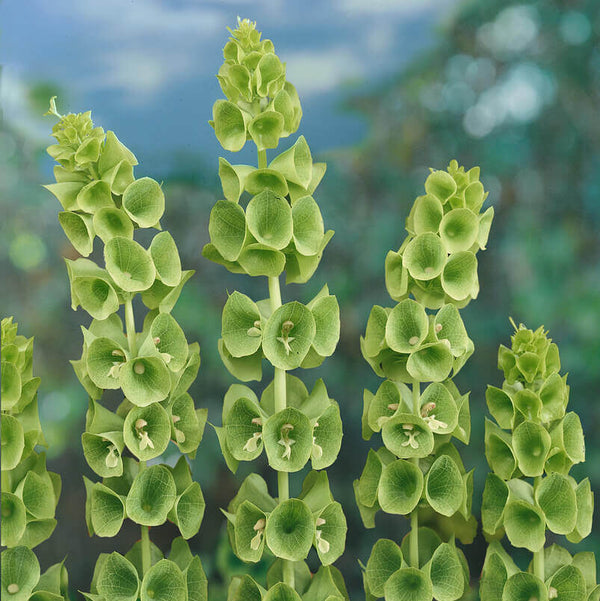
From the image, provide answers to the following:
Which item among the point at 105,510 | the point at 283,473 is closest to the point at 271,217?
the point at 283,473

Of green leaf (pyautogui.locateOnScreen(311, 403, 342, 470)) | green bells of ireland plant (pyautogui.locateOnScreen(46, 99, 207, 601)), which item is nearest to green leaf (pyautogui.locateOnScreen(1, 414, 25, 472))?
green bells of ireland plant (pyautogui.locateOnScreen(46, 99, 207, 601))

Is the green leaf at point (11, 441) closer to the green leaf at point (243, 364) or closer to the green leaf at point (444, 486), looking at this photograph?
the green leaf at point (243, 364)

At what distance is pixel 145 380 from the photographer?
95cm

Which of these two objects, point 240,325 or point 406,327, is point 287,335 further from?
point 406,327

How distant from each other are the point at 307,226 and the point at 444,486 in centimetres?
42

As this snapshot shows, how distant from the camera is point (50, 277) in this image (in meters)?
1.18

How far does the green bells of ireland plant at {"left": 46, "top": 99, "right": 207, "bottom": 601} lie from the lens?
3.10 feet

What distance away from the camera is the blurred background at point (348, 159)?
1174 mm

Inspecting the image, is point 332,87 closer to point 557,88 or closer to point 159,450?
point 557,88

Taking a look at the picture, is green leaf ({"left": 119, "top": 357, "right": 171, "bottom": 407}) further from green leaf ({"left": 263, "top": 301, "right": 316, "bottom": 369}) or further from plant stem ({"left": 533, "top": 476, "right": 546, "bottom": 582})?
plant stem ({"left": 533, "top": 476, "right": 546, "bottom": 582})

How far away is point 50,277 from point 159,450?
1.34 feet

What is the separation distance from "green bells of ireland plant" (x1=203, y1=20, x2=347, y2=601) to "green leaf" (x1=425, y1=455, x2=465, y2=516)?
0.14 meters

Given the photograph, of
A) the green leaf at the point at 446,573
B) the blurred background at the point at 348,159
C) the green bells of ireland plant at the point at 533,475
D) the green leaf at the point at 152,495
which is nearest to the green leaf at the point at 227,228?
the blurred background at the point at 348,159

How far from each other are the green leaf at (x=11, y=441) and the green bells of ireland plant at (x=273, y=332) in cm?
29
